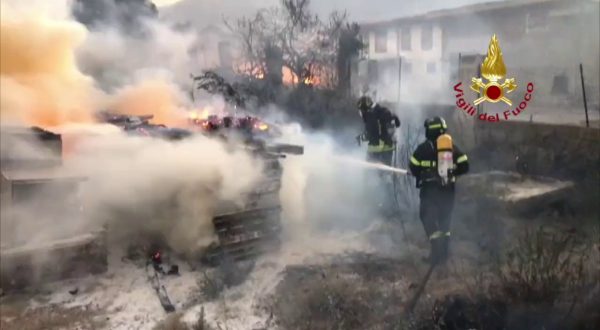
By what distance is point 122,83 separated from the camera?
4707mm

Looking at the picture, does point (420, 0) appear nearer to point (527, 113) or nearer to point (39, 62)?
point (527, 113)

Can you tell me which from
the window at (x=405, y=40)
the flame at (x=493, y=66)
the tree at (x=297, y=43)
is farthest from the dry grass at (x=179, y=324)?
the window at (x=405, y=40)

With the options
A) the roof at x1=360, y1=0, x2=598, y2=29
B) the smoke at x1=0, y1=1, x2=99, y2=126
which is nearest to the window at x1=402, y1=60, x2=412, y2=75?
the roof at x1=360, y1=0, x2=598, y2=29

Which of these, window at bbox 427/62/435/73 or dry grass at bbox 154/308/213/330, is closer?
dry grass at bbox 154/308/213/330

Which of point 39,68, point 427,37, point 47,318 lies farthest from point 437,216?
point 39,68

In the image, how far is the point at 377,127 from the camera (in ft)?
16.5

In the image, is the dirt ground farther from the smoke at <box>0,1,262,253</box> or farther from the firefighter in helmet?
the firefighter in helmet

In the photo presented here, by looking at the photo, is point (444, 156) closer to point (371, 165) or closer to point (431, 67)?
point (371, 165)

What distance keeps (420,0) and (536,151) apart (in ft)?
5.92

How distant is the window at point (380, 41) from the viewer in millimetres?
4871

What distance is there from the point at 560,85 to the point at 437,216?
5.44 ft

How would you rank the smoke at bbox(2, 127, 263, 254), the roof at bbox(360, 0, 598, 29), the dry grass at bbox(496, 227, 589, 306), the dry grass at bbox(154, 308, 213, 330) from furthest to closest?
the roof at bbox(360, 0, 598, 29), the smoke at bbox(2, 127, 263, 254), the dry grass at bbox(496, 227, 589, 306), the dry grass at bbox(154, 308, 213, 330)

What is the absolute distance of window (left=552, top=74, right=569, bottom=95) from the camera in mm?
4789

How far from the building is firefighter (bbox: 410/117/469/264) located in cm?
54
